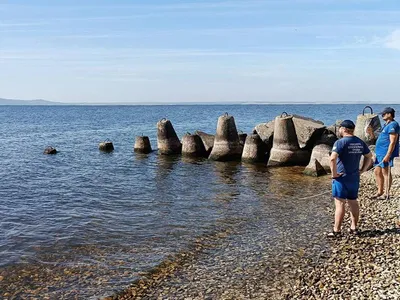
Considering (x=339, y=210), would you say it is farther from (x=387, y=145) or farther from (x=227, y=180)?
(x=227, y=180)

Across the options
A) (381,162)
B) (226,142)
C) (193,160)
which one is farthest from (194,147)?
(381,162)

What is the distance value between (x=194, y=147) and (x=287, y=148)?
598 centimetres

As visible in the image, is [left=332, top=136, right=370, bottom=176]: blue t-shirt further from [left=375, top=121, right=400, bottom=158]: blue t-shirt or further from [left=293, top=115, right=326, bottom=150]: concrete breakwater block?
[left=293, top=115, right=326, bottom=150]: concrete breakwater block

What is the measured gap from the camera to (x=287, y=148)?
21.5 m

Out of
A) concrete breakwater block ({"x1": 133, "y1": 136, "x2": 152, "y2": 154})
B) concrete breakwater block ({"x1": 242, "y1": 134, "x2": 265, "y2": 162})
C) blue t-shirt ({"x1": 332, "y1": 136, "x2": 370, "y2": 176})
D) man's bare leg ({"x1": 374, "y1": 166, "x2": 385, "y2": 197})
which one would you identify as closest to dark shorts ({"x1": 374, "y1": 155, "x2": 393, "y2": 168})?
man's bare leg ({"x1": 374, "y1": 166, "x2": 385, "y2": 197})

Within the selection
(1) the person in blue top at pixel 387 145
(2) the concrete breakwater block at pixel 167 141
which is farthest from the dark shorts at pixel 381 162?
(2) the concrete breakwater block at pixel 167 141

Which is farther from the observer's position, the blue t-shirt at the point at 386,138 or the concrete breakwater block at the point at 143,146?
the concrete breakwater block at the point at 143,146

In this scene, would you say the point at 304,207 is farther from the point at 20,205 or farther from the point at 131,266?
the point at 20,205

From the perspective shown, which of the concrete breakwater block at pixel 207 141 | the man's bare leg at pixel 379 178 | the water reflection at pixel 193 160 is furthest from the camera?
the concrete breakwater block at pixel 207 141

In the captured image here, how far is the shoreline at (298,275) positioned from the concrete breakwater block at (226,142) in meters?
14.1

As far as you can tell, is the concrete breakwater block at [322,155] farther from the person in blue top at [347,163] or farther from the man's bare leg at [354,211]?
the person in blue top at [347,163]

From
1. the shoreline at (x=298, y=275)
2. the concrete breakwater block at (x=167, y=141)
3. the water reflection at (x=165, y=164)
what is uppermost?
the concrete breakwater block at (x=167, y=141)

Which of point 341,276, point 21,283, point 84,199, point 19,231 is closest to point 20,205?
point 84,199

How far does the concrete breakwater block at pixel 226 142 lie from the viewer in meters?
23.5
